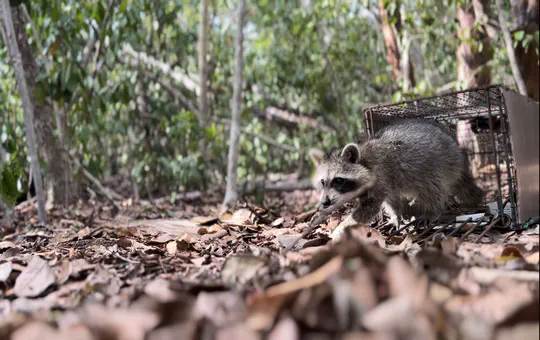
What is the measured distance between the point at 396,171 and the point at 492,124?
2.86 feet

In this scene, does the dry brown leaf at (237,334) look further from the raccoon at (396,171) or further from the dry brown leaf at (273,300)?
the raccoon at (396,171)

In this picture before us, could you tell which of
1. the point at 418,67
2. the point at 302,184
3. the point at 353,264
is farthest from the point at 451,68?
the point at 353,264

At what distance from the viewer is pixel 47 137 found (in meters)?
7.11

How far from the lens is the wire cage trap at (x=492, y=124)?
11.0 ft

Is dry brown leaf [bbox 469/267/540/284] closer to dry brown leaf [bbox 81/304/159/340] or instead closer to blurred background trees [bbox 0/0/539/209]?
dry brown leaf [bbox 81/304/159/340]

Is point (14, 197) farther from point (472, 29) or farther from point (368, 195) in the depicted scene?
point (472, 29)

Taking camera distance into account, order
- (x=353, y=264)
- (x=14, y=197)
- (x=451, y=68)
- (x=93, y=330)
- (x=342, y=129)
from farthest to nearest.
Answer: (x=451, y=68)
(x=342, y=129)
(x=14, y=197)
(x=353, y=264)
(x=93, y=330)

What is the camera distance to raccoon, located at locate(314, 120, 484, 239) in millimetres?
4254

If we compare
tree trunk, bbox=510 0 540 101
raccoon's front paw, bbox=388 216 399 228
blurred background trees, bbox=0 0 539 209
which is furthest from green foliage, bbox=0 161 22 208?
tree trunk, bbox=510 0 540 101

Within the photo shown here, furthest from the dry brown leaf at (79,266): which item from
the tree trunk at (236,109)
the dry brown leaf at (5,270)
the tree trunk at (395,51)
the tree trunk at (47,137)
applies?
the tree trunk at (395,51)

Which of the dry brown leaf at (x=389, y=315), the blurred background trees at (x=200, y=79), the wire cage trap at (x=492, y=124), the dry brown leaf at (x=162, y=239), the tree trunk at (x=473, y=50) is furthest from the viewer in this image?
the tree trunk at (x=473, y=50)

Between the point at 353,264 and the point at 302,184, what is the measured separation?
7.85 m

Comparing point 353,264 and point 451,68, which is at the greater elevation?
point 451,68

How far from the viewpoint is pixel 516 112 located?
3391mm
